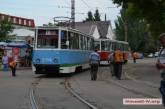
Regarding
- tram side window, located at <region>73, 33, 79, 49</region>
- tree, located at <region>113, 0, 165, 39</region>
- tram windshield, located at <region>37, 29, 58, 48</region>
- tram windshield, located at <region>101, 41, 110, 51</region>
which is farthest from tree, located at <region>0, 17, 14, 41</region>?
tram windshield, located at <region>37, 29, 58, 48</region>

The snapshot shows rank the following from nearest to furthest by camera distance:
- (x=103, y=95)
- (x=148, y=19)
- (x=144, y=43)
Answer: (x=103, y=95), (x=148, y=19), (x=144, y=43)

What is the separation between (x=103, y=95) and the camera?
19641 millimetres

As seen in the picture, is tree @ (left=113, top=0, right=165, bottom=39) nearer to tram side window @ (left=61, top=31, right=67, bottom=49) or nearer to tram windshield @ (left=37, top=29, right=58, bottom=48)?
tram side window @ (left=61, top=31, right=67, bottom=49)

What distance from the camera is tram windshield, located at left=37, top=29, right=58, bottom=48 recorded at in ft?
103

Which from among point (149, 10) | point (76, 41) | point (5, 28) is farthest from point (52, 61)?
point (5, 28)

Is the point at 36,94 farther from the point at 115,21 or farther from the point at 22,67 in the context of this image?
the point at 115,21

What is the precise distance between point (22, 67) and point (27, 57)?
1.15m

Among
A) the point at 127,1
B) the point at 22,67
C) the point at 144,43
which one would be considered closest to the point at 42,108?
the point at 127,1

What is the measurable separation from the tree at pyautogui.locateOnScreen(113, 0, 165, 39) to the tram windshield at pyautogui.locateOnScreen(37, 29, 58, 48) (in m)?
7.23

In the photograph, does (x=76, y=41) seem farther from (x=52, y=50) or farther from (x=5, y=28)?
(x=5, y=28)

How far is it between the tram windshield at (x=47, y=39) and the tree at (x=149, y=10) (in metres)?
7.23

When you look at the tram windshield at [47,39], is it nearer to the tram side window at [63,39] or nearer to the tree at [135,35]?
the tram side window at [63,39]

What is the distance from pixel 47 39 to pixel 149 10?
8802 millimetres

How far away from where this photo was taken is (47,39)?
1246 inches
